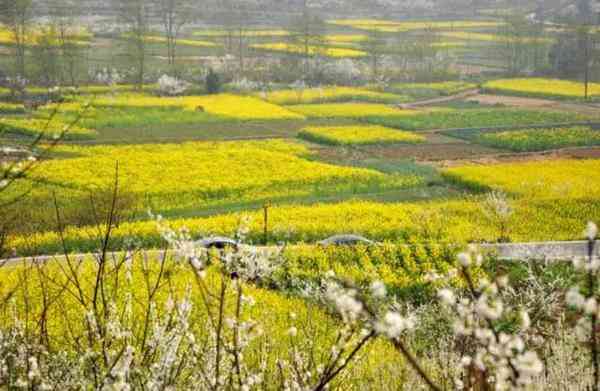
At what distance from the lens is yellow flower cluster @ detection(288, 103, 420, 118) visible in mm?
46312

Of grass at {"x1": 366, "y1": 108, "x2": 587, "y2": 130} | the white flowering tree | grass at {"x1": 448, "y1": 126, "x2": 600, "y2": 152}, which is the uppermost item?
the white flowering tree

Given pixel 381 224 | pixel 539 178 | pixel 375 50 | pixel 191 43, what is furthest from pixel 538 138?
pixel 191 43

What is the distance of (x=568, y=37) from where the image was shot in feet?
213

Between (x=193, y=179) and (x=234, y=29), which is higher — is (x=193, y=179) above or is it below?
below

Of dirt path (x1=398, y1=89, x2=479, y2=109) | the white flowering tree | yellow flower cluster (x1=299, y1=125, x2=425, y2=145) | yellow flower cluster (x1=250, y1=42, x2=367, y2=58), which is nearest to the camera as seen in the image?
yellow flower cluster (x1=299, y1=125, x2=425, y2=145)

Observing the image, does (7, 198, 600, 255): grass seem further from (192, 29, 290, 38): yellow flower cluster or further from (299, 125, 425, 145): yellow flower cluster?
(192, 29, 290, 38): yellow flower cluster

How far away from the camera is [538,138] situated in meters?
35.8

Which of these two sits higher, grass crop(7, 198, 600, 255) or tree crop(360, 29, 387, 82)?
tree crop(360, 29, 387, 82)

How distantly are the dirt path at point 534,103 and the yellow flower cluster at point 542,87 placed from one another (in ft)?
3.79

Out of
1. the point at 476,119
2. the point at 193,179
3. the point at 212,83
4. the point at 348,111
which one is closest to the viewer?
the point at 193,179

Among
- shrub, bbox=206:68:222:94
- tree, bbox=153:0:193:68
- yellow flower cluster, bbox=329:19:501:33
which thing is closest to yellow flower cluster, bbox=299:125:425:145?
shrub, bbox=206:68:222:94

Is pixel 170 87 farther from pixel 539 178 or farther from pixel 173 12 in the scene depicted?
pixel 539 178

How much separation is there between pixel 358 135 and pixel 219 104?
14.1 metres

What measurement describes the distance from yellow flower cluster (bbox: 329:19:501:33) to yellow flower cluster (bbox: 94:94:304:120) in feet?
141
